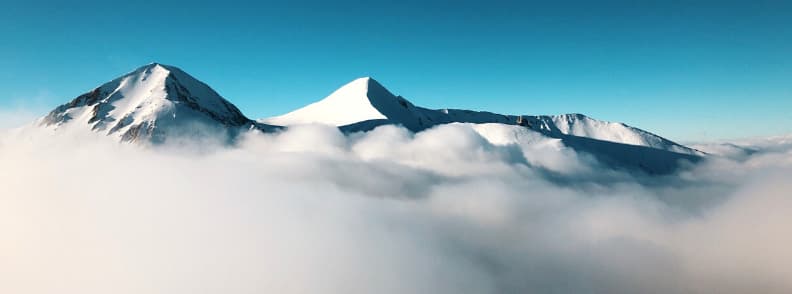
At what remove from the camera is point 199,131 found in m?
151

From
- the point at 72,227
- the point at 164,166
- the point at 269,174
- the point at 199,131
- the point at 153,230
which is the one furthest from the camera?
the point at 269,174

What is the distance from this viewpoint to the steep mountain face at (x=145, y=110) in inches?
5241

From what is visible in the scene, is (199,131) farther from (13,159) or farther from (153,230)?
(13,159)

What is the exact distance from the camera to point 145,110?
137250 mm

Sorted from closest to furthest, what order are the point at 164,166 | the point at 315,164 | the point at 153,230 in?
the point at 153,230
the point at 164,166
the point at 315,164

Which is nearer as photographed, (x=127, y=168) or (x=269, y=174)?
(x=127, y=168)

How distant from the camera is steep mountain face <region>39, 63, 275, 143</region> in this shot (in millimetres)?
133125

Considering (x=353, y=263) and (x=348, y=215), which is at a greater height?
(x=348, y=215)

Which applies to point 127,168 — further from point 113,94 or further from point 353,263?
point 353,263

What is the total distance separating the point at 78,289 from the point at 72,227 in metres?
34.7

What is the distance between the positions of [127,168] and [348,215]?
8649cm

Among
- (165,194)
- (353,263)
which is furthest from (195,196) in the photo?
(353,263)

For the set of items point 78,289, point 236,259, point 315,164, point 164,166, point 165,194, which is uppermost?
point 315,164

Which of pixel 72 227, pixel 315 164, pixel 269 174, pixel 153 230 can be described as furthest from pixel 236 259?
pixel 315 164
